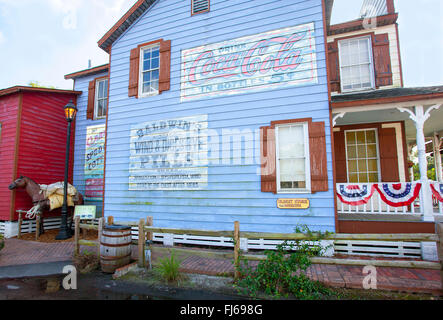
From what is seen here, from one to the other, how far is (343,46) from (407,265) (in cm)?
782

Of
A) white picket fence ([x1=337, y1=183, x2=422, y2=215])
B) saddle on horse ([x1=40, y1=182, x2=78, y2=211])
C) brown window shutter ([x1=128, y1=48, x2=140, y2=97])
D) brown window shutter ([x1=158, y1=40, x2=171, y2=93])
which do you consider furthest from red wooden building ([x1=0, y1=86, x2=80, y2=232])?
white picket fence ([x1=337, y1=183, x2=422, y2=215])

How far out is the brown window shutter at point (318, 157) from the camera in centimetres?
609

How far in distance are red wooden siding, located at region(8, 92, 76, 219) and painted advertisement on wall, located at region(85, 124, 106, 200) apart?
114cm

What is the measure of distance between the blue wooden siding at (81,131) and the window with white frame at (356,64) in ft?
32.6

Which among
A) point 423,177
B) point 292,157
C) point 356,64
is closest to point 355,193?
point 423,177

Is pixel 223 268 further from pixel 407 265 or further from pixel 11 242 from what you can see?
pixel 11 242

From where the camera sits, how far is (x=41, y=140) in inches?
410

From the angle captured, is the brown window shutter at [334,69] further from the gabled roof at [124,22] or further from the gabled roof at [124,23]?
the gabled roof at [124,22]

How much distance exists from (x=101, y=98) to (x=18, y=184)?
4766mm

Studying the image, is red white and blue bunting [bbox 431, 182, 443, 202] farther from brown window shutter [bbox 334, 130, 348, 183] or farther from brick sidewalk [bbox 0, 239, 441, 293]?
brown window shutter [bbox 334, 130, 348, 183]

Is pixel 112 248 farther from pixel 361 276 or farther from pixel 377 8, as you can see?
pixel 377 8

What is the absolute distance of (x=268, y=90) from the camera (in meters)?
6.78

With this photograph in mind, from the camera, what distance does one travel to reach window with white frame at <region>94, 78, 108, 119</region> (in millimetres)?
11008

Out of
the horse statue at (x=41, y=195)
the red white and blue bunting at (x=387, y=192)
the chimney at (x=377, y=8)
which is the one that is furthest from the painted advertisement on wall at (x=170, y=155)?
the chimney at (x=377, y=8)
